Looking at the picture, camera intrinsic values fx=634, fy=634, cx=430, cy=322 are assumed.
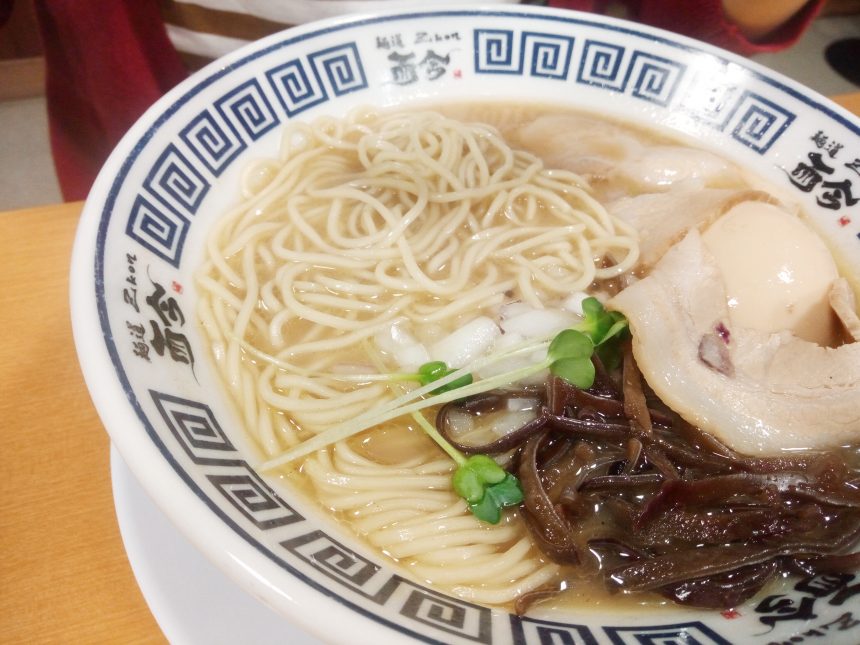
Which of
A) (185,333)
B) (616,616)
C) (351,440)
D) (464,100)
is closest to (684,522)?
(616,616)

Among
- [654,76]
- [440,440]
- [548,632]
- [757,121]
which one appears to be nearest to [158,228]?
[440,440]

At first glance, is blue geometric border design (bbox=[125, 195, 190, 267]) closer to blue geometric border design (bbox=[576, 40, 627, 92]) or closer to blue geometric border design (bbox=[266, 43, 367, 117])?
blue geometric border design (bbox=[266, 43, 367, 117])

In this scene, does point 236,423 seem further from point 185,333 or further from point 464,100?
point 464,100

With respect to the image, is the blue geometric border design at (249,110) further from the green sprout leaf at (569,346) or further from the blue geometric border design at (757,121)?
the blue geometric border design at (757,121)

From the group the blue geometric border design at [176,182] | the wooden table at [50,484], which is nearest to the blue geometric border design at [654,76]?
the blue geometric border design at [176,182]

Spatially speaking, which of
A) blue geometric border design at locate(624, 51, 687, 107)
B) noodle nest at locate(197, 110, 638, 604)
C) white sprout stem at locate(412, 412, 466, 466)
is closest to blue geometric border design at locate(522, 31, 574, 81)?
blue geometric border design at locate(624, 51, 687, 107)

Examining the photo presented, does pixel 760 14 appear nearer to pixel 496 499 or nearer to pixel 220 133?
pixel 220 133
